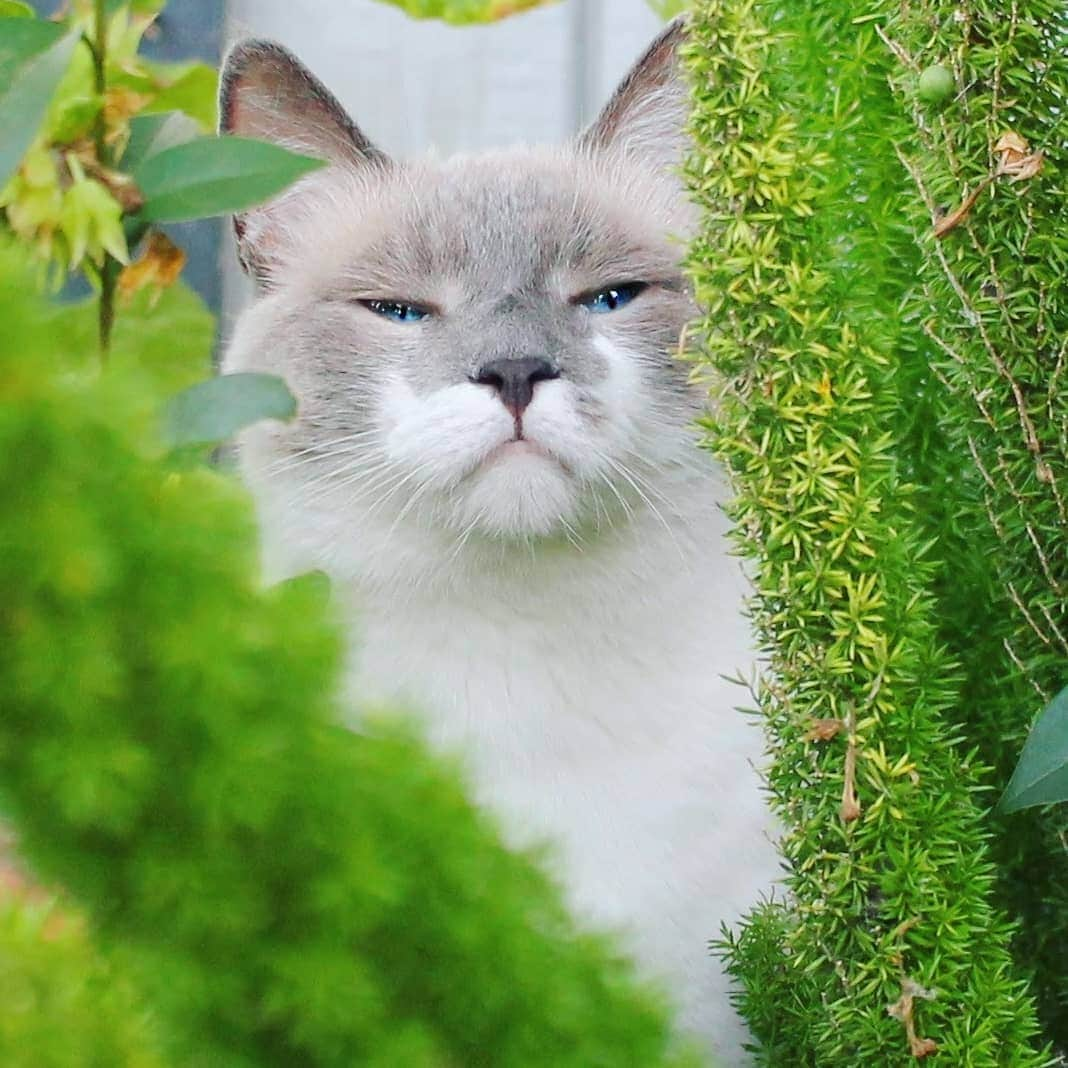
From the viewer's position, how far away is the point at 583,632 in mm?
723

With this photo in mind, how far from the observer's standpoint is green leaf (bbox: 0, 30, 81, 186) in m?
0.48

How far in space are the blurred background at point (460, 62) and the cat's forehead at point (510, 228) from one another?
1.93 ft

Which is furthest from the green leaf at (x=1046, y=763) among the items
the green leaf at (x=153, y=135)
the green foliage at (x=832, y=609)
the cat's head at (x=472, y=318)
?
the green leaf at (x=153, y=135)

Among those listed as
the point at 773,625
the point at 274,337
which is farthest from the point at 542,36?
the point at 773,625

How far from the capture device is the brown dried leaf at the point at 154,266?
931mm

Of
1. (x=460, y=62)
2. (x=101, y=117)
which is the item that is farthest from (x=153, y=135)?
(x=460, y=62)

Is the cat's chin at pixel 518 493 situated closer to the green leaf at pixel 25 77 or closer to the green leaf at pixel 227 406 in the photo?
the green leaf at pixel 227 406

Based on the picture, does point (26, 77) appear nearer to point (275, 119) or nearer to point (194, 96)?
point (275, 119)

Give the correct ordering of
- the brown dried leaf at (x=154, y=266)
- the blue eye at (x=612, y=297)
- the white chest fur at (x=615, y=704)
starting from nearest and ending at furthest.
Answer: the white chest fur at (x=615, y=704) → the blue eye at (x=612, y=297) → the brown dried leaf at (x=154, y=266)

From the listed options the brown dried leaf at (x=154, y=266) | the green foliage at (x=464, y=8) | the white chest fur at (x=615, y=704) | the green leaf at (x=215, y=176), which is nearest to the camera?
the green leaf at (x=215, y=176)

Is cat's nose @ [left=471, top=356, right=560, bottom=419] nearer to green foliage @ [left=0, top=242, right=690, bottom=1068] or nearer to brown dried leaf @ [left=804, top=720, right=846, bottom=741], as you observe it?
brown dried leaf @ [left=804, top=720, right=846, bottom=741]

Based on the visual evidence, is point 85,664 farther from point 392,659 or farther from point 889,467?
point 392,659

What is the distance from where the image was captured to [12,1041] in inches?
7.3

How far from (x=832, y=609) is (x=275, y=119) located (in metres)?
0.51
